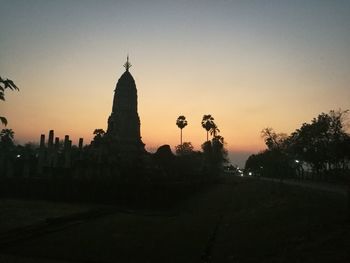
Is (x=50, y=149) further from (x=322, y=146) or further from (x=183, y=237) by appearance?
(x=322, y=146)

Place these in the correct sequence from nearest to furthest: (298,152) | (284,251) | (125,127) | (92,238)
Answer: (284,251) → (92,238) → (125,127) → (298,152)

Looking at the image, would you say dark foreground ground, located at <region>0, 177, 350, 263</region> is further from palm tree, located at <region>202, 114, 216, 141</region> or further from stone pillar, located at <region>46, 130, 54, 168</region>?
palm tree, located at <region>202, 114, 216, 141</region>

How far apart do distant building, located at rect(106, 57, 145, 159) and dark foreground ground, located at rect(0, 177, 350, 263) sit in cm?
4185

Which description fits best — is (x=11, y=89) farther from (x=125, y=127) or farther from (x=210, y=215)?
(x=125, y=127)

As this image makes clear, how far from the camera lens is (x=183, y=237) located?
16.9 m

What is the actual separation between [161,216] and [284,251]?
12734mm

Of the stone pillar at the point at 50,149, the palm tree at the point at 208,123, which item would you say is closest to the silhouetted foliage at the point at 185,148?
the palm tree at the point at 208,123

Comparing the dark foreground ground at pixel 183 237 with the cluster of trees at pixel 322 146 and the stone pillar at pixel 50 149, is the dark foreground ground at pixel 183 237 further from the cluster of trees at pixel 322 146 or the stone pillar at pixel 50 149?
the cluster of trees at pixel 322 146

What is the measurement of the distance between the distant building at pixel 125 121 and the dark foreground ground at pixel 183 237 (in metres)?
41.8

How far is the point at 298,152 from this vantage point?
241 ft

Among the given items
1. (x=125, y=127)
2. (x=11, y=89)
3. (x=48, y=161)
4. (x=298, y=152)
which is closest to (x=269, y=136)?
(x=298, y=152)

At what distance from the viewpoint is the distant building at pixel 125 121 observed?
65188 mm

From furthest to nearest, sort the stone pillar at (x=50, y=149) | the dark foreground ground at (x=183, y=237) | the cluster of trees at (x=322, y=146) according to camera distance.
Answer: the cluster of trees at (x=322, y=146) < the stone pillar at (x=50, y=149) < the dark foreground ground at (x=183, y=237)

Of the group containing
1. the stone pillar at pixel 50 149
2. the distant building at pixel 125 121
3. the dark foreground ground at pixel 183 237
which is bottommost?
the dark foreground ground at pixel 183 237
